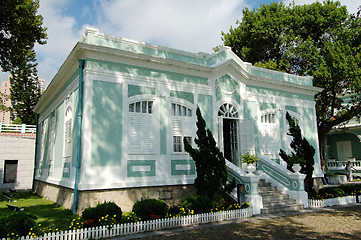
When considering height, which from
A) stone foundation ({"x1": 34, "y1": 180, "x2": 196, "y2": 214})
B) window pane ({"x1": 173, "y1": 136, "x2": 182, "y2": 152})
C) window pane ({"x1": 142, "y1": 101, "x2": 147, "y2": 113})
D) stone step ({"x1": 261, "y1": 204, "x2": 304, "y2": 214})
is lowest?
stone step ({"x1": 261, "y1": 204, "x2": 304, "y2": 214})

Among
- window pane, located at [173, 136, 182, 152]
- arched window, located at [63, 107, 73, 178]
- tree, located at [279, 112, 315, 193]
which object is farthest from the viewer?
tree, located at [279, 112, 315, 193]

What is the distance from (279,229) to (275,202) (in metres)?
3.12

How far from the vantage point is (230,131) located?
1373 centimetres

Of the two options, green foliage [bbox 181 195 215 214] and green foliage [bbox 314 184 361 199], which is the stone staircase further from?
green foliage [bbox 181 195 215 214]

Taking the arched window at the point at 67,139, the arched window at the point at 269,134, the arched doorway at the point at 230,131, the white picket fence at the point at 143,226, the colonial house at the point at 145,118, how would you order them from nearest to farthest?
the white picket fence at the point at 143,226 < the colonial house at the point at 145,118 < the arched window at the point at 67,139 < the arched doorway at the point at 230,131 < the arched window at the point at 269,134

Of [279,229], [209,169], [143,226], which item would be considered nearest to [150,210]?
[143,226]

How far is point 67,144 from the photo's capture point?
38.3 ft

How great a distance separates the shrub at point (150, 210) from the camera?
7.72 meters

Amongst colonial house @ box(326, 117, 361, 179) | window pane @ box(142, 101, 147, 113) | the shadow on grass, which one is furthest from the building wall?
window pane @ box(142, 101, 147, 113)

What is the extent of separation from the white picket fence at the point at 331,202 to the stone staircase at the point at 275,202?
1.90 ft

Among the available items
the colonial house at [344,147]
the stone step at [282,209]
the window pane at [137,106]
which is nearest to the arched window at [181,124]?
the window pane at [137,106]

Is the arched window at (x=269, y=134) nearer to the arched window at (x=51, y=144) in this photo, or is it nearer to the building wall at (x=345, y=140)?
the arched window at (x=51, y=144)

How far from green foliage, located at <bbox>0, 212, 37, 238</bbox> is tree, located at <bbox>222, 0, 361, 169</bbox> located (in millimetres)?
17605

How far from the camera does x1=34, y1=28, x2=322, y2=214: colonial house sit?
970 cm
